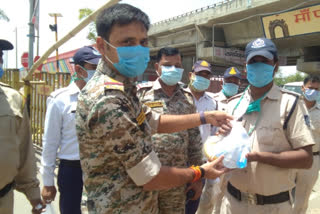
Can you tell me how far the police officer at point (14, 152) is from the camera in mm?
1767

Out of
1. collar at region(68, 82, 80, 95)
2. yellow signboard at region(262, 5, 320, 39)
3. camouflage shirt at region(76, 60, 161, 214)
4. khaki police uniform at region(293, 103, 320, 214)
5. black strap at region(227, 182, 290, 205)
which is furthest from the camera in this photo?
yellow signboard at region(262, 5, 320, 39)

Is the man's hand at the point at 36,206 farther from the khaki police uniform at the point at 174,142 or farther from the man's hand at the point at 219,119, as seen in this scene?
the man's hand at the point at 219,119

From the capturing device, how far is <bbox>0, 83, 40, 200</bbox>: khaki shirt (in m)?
1.77

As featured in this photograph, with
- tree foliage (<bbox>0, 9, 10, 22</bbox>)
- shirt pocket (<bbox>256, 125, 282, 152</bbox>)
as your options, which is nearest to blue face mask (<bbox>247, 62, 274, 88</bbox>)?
shirt pocket (<bbox>256, 125, 282, 152</bbox>)

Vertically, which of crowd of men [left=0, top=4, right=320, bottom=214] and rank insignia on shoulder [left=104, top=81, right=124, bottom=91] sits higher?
rank insignia on shoulder [left=104, top=81, right=124, bottom=91]

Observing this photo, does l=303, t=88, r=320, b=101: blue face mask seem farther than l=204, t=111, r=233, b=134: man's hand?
Yes

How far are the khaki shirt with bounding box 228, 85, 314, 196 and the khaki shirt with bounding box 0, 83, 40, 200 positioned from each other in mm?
1618

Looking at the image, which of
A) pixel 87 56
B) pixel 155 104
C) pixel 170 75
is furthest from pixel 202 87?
pixel 87 56

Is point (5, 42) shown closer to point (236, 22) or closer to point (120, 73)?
point (120, 73)

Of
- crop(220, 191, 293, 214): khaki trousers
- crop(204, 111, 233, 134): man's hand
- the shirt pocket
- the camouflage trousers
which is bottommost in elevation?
the camouflage trousers

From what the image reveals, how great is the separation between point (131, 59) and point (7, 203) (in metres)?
1.32

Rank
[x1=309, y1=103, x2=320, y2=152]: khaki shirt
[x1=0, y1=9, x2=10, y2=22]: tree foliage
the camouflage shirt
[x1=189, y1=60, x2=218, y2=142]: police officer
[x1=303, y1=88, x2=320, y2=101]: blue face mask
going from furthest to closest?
[x1=0, y1=9, x2=10, y2=22]: tree foliage → [x1=303, y1=88, x2=320, y2=101]: blue face mask → [x1=309, y1=103, x2=320, y2=152]: khaki shirt → [x1=189, y1=60, x2=218, y2=142]: police officer → the camouflage shirt

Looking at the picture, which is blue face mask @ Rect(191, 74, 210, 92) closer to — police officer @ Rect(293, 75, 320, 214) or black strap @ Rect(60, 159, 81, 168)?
police officer @ Rect(293, 75, 320, 214)

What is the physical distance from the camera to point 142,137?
131cm
